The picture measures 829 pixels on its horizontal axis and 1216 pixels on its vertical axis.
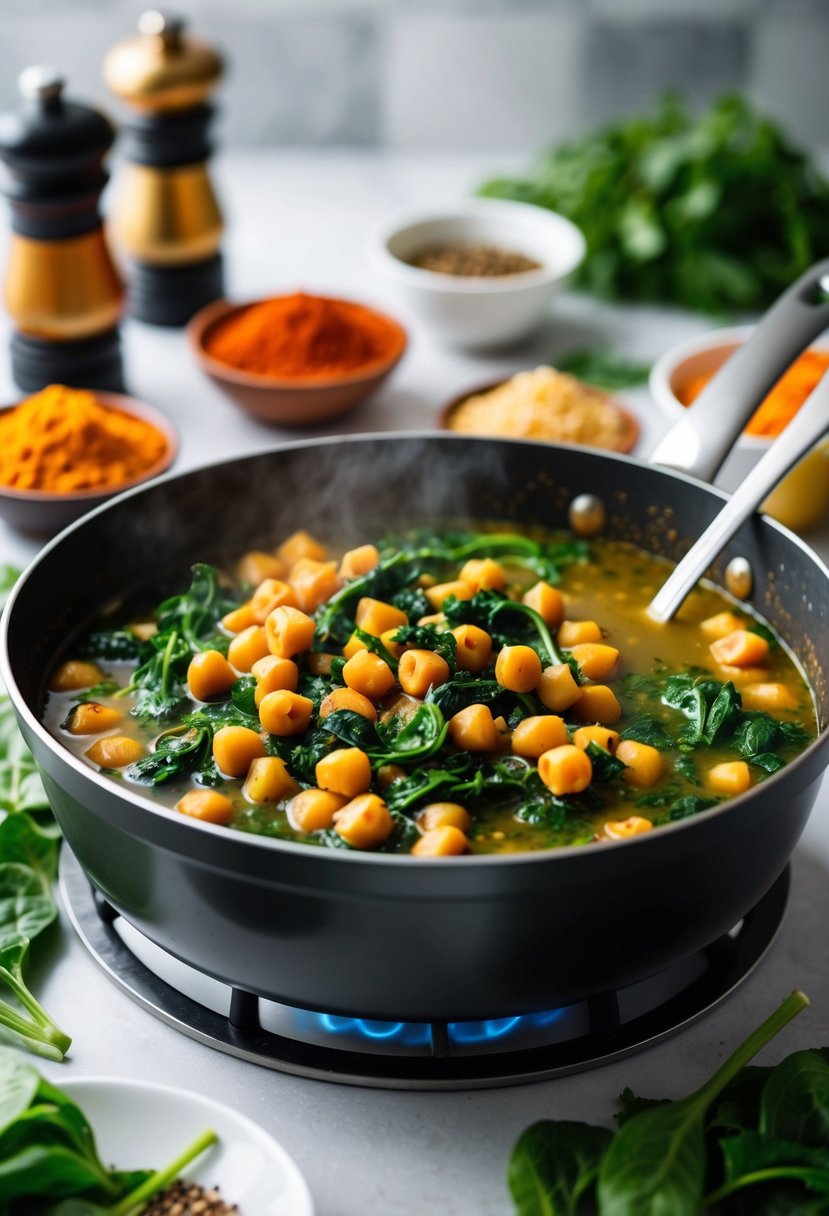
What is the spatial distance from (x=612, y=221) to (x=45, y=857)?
8.77ft

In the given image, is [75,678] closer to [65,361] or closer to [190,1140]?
[190,1140]

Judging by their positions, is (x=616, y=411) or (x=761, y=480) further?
(x=616, y=411)

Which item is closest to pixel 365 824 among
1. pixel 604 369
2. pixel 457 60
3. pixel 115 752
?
pixel 115 752

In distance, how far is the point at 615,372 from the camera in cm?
356

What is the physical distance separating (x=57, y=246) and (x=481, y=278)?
3.72ft

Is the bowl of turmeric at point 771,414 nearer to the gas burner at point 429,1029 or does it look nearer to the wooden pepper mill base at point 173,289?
the gas burner at point 429,1029

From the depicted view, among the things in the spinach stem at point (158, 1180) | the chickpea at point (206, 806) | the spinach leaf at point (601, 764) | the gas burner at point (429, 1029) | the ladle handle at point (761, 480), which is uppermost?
the ladle handle at point (761, 480)

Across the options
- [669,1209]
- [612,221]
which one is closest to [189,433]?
[612,221]

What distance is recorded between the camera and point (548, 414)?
300 centimetres

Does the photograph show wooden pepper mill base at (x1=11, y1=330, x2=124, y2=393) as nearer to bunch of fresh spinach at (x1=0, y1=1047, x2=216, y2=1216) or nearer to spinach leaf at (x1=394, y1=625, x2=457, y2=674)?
spinach leaf at (x1=394, y1=625, x2=457, y2=674)

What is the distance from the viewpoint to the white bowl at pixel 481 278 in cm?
349

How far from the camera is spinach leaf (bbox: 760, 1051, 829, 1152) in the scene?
1530 millimetres

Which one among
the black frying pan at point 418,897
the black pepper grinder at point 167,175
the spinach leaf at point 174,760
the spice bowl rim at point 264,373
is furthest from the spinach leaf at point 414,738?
the black pepper grinder at point 167,175

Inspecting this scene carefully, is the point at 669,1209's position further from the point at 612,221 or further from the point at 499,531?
the point at 612,221
